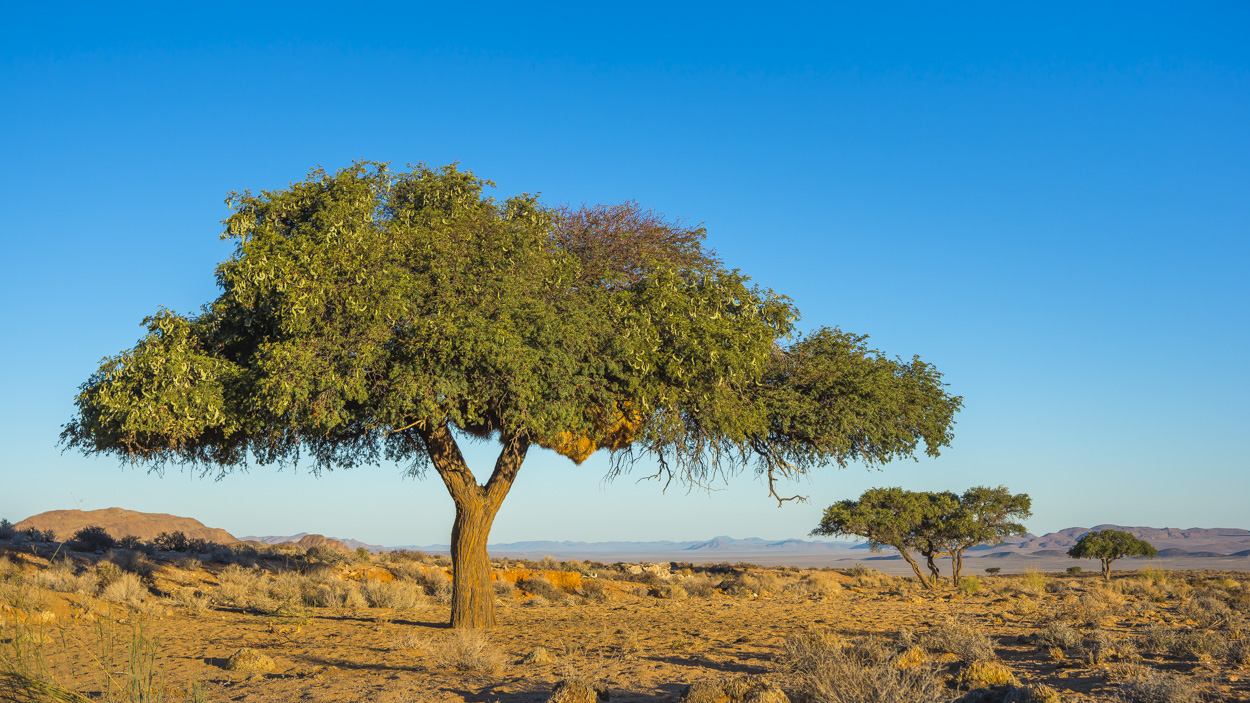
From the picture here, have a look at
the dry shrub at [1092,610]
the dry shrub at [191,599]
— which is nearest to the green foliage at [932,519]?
the dry shrub at [1092,610]

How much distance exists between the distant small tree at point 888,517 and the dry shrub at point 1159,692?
93.5 ft

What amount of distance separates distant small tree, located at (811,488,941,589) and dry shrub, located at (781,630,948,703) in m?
26.4

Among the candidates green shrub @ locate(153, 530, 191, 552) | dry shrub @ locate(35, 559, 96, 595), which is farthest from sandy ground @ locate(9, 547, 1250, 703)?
green shrub @ locate(153, 530, 191, 552)

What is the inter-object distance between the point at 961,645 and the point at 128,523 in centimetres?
8550

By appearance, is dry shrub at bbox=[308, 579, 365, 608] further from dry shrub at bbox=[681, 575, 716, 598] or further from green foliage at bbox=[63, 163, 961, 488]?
dry shrub at bbox=[681, 575, 716, 598]

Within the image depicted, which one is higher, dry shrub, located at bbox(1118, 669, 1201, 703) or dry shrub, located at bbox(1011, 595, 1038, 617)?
dry shrub, located at bbox(1118, 669, 1201, 703)

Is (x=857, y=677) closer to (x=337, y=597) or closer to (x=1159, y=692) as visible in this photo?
(x=1159, y=692)

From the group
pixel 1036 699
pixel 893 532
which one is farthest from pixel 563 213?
pixel 893 532

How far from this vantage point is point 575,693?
8148mm

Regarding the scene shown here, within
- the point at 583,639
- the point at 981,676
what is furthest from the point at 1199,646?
Result: the point at 583,639

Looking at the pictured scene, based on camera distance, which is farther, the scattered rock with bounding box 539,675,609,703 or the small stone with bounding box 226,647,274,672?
the small stone with bounding box 226,647,274,672

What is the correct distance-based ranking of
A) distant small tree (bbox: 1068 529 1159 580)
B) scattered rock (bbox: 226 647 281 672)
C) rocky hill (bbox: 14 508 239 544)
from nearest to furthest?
scattered rock (bbox: 226 647 281 672) < distant small tree (bbox: 1068 529 1159 580) < rocky hill (bbox: 14 508 239 544)

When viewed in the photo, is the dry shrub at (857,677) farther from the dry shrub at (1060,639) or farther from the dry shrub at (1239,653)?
the dry shrub at (1239,653)

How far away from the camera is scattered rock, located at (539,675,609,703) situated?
26.3ft
